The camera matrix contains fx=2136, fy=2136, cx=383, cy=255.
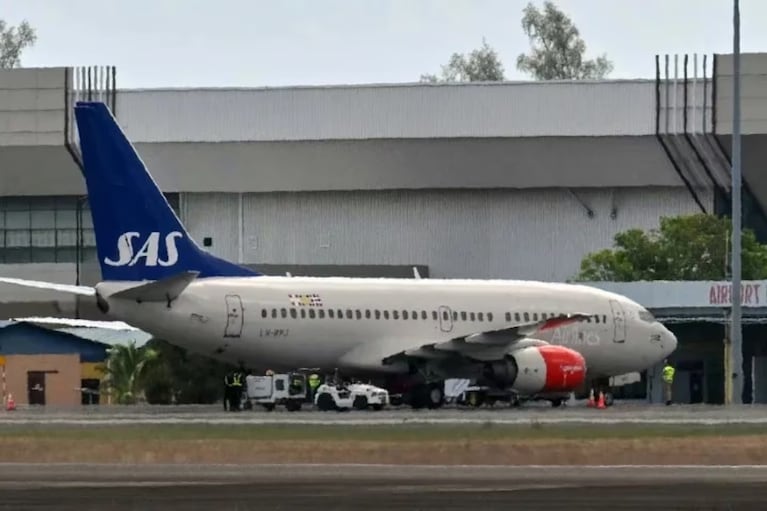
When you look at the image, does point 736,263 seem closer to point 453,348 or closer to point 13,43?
point 453,348

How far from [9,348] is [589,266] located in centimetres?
2972

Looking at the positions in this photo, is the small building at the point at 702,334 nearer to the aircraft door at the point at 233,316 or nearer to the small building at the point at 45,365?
the small building at the point at 45,365

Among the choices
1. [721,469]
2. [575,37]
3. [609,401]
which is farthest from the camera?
[575,37]

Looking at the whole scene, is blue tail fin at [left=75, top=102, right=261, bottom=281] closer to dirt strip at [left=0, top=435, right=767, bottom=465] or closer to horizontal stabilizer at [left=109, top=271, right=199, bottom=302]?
horizontal stabilizer at [left=109, top=271, right=199, bottom=302]

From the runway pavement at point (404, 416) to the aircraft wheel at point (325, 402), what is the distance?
51 centimetres

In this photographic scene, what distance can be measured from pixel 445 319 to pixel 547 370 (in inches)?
124

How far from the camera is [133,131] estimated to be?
315ft

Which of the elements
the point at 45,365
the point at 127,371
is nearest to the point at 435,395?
the point at 127,371

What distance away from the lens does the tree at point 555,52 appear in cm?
13875

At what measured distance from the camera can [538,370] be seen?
55500mm

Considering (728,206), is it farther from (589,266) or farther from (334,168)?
(334,168)

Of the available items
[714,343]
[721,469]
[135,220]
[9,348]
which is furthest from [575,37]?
[721,469]

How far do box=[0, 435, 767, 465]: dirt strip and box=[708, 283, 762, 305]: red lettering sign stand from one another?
1065 inches

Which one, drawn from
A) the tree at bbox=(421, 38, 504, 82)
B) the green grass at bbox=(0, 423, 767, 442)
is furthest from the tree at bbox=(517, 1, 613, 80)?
the green grass at bbox=(0, 423, 767, 442)
